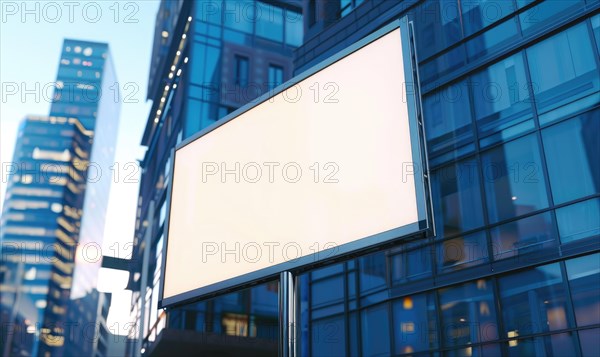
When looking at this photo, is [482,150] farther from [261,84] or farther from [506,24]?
[261,84]

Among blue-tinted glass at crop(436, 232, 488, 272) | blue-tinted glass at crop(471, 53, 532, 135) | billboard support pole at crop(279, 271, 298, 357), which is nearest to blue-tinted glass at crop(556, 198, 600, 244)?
blue-tinted glass at crop(436, 232, 488, 272)

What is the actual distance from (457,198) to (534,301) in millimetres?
3247

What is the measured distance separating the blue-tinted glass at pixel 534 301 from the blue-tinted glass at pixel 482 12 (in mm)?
6608

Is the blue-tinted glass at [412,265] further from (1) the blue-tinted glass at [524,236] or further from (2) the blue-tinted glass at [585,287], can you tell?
A: (2) the blue-tinted glass at [585,287]

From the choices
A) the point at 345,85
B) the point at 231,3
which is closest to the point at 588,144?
the point at 345,85

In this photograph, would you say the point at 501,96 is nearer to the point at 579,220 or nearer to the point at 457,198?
the point at 457,198

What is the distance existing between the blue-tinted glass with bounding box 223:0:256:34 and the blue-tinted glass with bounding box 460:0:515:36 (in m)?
23.7

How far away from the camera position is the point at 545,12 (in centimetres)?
1387

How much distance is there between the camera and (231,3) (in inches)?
1501

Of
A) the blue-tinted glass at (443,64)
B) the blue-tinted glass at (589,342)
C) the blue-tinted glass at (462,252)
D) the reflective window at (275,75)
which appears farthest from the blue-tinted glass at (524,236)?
the reflective window at (275,75)

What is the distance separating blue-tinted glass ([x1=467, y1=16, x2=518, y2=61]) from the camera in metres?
14.6

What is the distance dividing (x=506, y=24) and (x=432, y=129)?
323 centimetres

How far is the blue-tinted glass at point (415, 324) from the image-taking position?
46.3 ft

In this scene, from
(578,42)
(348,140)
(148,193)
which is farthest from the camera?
(148,193)
